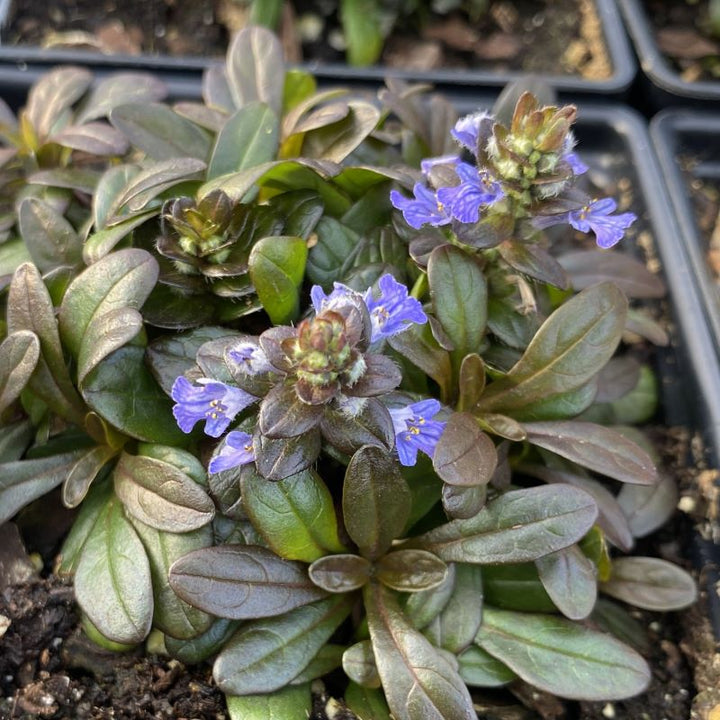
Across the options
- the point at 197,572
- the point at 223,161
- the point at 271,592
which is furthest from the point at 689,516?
Answer: the point at 223,161

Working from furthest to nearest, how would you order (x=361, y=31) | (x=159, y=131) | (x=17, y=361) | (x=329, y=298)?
(x=361, y=31)
(x=159, y=131)
(x=17, y=361)
(x=329, y=298)

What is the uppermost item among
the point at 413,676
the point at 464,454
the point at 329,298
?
the point at 329,298

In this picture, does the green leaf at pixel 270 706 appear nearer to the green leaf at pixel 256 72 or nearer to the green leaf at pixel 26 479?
the green leaf at pixel 26 479

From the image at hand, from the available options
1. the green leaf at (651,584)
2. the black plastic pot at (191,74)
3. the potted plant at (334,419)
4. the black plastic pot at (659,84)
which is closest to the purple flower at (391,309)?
the potted plant at (334,419)

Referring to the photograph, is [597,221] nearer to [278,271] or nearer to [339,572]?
[278,271]

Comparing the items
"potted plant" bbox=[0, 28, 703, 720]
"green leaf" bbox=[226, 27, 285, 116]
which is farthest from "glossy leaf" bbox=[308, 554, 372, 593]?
"green leaf" bbox=[226, 27, 285, 116]

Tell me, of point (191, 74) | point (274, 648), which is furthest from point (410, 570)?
point (191, 74)

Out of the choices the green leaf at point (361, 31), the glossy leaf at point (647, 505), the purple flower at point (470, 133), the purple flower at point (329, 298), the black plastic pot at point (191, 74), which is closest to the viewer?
the purple flower at point (329, 298)
